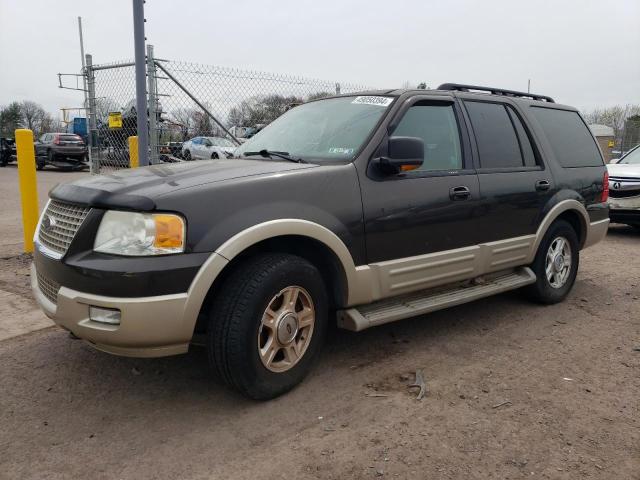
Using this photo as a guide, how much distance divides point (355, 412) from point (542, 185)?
9.08ft

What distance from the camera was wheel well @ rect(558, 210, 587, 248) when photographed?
16.8 ft

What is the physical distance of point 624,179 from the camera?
8.64 metres

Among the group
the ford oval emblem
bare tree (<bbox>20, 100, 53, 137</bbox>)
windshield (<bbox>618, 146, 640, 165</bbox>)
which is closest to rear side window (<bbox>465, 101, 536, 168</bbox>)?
the ford oval emblem

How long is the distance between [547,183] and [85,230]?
12.2 feet

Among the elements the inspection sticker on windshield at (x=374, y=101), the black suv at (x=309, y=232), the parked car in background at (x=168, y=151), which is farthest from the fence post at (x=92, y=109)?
the inspection sticker on windshield at (x=374, y=101)

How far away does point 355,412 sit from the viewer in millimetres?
3002

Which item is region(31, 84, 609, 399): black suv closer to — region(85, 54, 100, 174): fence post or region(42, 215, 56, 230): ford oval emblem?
region(42, 215, 56, 230): ford oval emblem

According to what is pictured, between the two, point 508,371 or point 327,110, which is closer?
point 508,371

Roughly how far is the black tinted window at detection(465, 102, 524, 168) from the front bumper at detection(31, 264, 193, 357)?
2646 mm

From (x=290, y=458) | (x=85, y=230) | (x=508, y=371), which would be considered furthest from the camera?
(x=508, y=371)

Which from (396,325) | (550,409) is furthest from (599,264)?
(550,409)

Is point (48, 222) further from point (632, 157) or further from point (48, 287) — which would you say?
point (632, 157)

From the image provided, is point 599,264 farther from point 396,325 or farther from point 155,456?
point 155,456

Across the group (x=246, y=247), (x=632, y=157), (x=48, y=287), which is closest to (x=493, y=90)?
(x=246, y=247)
